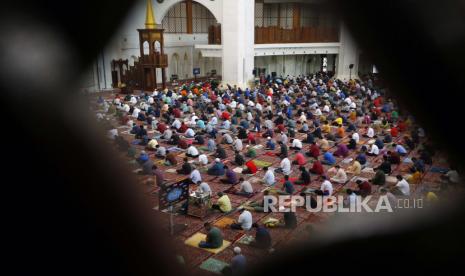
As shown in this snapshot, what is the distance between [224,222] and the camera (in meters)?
8.04

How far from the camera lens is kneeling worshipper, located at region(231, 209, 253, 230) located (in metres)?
7.67

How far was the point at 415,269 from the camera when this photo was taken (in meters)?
2.45

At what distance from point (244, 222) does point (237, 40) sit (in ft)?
61.5

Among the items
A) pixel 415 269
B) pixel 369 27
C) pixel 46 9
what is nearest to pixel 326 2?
pixel 369 27

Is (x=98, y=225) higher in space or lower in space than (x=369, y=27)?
lower

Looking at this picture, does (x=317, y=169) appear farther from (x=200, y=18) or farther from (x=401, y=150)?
(x=200, y=18)

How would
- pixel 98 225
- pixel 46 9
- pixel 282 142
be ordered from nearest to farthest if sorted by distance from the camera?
pixel 46 9, pixel 98 225, pixel 282 142

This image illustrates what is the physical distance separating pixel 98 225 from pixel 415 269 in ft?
5.93

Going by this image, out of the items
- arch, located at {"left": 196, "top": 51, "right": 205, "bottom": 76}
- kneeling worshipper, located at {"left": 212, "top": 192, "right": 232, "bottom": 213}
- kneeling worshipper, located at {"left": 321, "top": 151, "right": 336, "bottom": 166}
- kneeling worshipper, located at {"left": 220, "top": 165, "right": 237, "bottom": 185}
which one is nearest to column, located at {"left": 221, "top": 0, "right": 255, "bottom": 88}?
arch, located at {"left": 196, "top": 51, "right": 205, "bottom": 76}

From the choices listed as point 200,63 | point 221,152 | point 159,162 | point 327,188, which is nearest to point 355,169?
point 327,188

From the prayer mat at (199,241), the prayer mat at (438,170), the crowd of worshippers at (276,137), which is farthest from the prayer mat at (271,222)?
the prayer mat at (438,170)

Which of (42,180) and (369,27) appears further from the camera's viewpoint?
(42,180)

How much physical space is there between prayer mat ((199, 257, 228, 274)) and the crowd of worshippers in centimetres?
119

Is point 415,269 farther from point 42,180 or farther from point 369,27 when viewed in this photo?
point 42,180
